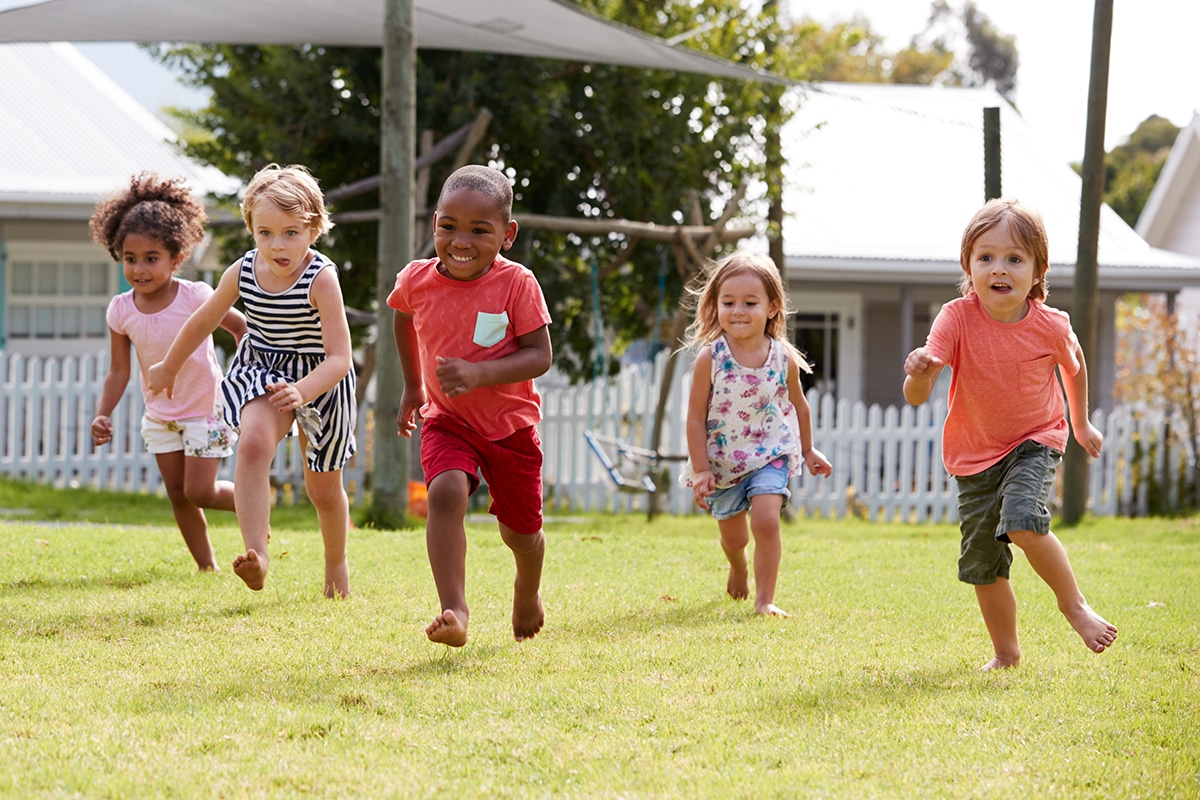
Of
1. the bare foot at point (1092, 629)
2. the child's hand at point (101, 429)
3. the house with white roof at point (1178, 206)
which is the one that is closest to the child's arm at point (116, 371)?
the child's hand at point (101, 429)

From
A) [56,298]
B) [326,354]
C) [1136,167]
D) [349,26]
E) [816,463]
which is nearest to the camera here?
[326,354]

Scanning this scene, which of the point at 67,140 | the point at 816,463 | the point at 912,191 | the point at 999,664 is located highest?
the point at 67,140

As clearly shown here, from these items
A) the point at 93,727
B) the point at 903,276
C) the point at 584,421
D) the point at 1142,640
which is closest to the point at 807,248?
the point at 903,276

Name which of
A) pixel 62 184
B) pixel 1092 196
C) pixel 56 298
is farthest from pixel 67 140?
pixel 1092 196

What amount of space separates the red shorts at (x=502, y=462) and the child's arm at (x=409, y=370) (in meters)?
0.30

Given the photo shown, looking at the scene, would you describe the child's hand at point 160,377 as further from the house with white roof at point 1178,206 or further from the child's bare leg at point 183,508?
the house with white roof at point 1178,206

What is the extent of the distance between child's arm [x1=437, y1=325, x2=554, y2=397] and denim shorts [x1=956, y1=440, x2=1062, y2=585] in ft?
A: 4.98

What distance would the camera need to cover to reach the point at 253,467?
4695 mm

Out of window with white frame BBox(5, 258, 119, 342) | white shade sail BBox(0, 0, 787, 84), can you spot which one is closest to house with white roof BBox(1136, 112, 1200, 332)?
white shade sail BBox(0, 0, 787, 84)

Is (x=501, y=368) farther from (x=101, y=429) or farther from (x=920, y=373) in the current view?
(x=101, y=429)

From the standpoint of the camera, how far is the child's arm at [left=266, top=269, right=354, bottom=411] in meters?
4.57

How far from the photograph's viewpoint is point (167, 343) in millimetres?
5980

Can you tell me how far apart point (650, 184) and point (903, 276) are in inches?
207

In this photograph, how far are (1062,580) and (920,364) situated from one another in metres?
0.89
